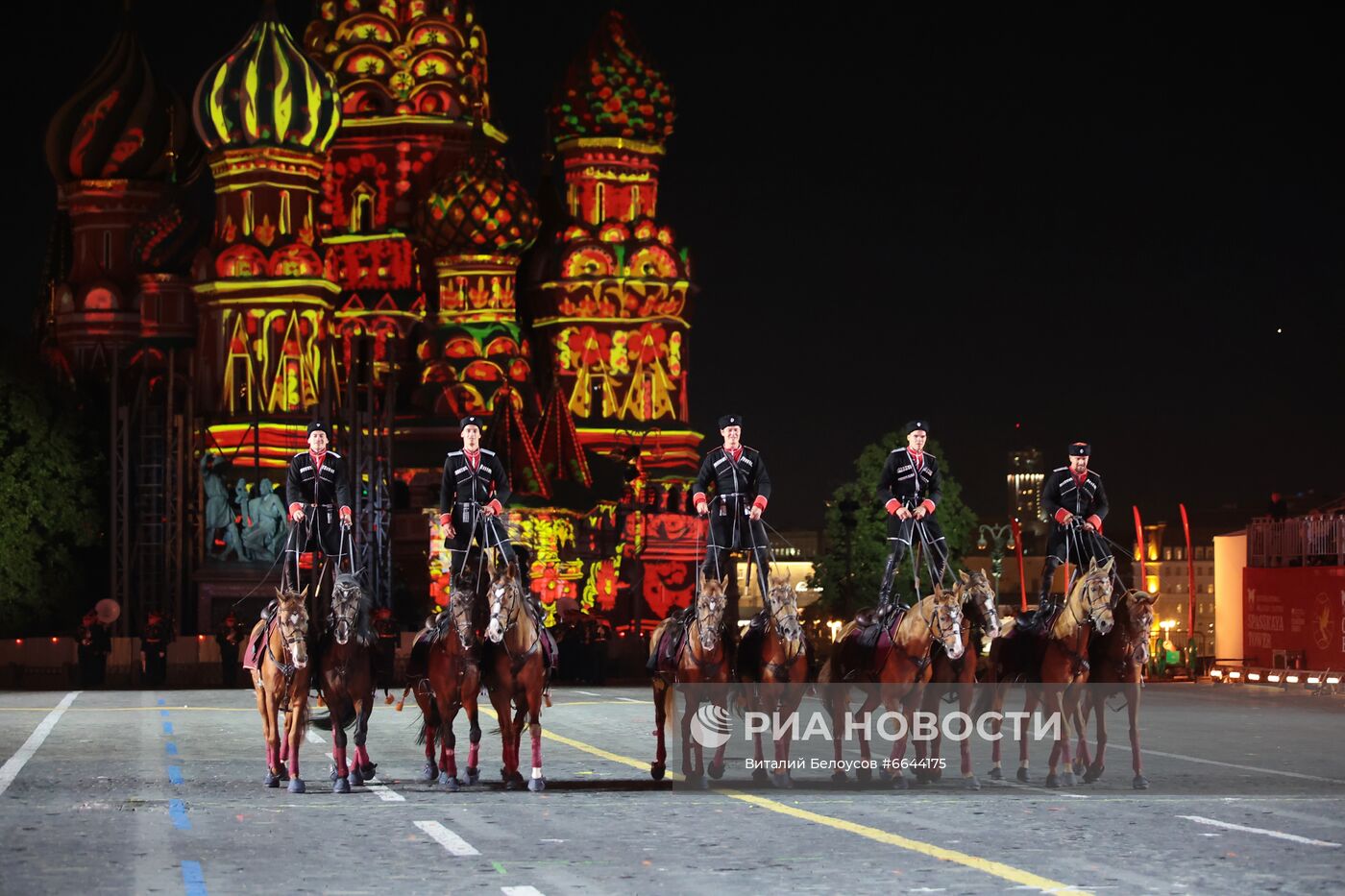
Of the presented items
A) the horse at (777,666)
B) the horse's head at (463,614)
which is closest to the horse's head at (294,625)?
the horse's head at (463,614)

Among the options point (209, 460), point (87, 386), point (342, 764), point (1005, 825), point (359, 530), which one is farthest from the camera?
point (87, 386)

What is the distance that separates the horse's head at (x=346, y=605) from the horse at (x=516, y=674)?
1086 millimetres

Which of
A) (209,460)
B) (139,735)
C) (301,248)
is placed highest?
(301,248)

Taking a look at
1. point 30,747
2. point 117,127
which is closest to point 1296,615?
point 30,747

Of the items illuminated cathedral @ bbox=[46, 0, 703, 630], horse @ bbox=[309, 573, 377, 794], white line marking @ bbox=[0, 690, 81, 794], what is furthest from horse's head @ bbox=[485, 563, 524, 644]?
illuminated cathedral @ bbox=[46, 0, 703, 630]

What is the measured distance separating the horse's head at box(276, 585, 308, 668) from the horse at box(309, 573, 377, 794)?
0.83 feet

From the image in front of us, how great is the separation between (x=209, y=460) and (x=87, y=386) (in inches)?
434

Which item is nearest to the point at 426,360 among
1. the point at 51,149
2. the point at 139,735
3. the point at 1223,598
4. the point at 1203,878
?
the point at 51,149

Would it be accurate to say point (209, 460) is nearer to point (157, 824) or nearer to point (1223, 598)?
point (1223, 598)

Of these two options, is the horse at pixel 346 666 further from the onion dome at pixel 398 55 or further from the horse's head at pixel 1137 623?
the onion dome at pixel 398 55

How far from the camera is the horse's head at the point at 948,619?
19.6m

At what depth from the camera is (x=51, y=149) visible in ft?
263

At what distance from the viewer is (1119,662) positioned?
20547 millimetres

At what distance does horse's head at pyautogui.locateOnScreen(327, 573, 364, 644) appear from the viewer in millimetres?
19484
